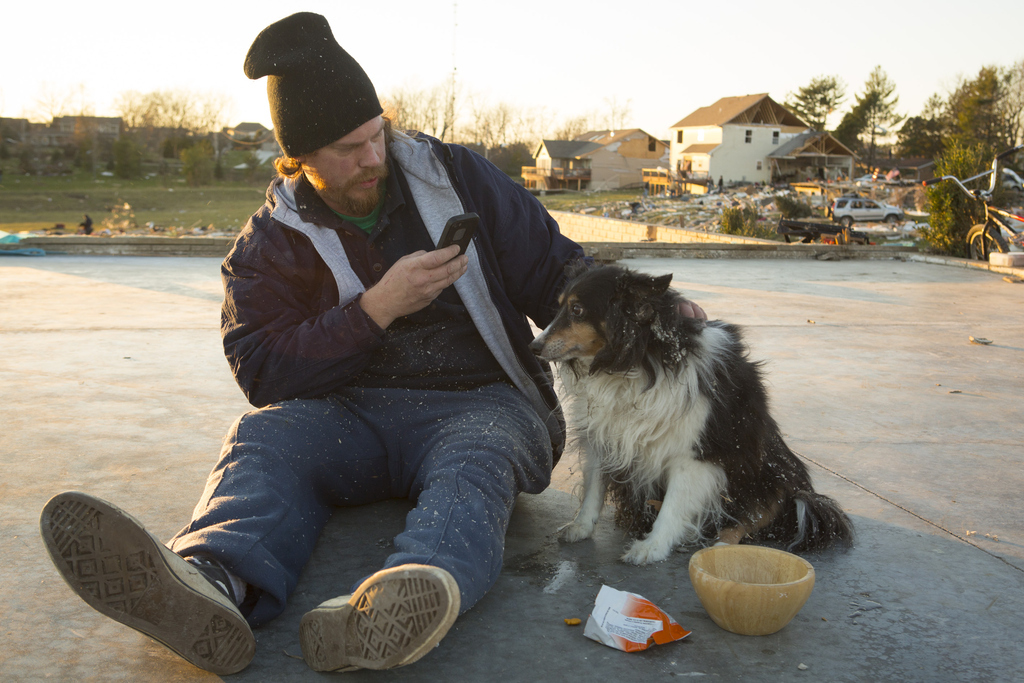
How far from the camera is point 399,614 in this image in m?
1.54

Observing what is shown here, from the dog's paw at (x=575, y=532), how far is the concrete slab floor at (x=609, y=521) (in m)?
0.03

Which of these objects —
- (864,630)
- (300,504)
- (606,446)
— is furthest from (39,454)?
(864,630)

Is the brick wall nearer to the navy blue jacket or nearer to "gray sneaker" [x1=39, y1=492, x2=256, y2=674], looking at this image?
the navy blue jacket

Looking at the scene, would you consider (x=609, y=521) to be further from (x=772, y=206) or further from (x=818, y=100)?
(x=818, y=100)

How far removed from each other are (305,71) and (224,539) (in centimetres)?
147

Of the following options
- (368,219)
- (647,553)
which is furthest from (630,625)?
(368,219)

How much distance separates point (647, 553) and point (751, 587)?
0.53m

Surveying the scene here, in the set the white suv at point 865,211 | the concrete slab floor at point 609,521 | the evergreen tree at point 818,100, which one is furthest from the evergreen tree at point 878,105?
the concrete slab floor at point 609,521

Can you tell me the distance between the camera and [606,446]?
254cm

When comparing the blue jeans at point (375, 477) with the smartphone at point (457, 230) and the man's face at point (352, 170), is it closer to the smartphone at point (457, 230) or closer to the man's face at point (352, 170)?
the smartphone at point (457, 230)

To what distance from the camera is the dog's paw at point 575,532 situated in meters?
2.51

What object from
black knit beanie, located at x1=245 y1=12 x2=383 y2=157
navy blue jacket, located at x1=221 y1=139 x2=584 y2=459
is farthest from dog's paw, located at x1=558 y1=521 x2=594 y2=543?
black knit beanie, located at x1=245 y1=12 x2=383 y2=157

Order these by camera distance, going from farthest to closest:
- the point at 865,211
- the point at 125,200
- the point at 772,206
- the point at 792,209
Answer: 1. the point at 125,200
2. the point at 772,206
3. the point at 865,211
4. the point at 792,209

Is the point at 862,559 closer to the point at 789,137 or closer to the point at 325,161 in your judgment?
the point at 325,161
